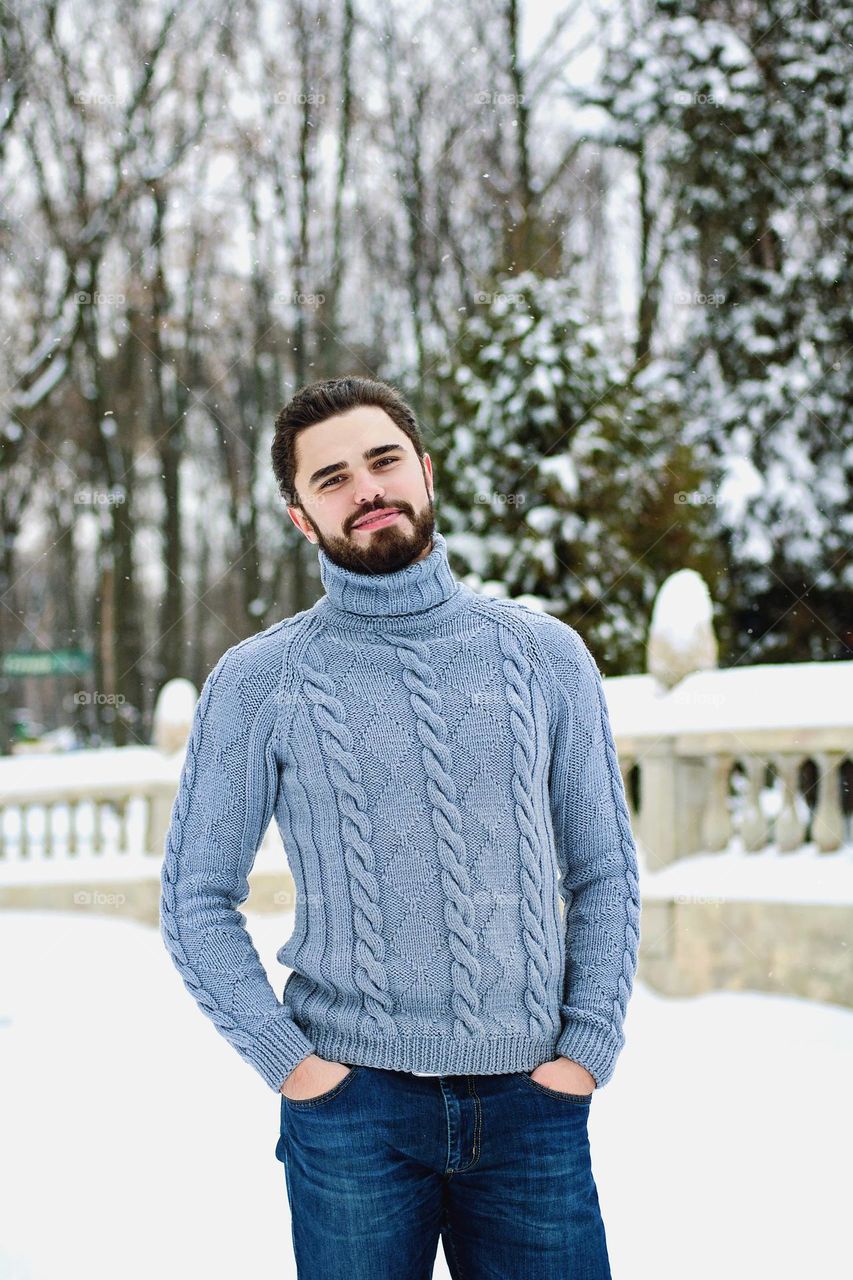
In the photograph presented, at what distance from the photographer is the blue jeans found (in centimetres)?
152

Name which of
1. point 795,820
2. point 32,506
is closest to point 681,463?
point 795,820

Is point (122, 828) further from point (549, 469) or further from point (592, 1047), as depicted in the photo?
point (592, 1047)

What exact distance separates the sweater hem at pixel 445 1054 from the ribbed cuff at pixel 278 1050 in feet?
0.16

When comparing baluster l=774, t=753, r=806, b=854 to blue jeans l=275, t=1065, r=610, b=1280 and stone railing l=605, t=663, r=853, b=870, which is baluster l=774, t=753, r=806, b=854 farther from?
blue jeans l=275, t=1065, r=610, b=1280

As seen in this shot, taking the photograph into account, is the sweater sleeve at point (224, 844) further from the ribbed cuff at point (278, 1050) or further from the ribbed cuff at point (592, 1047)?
the ribbed cuff at point (592, 1047)

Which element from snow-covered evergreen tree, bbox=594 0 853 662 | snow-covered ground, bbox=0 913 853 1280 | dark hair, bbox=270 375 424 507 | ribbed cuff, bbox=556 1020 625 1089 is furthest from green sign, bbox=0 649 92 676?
ribbed cuff, bbox=556 1020 625 1089

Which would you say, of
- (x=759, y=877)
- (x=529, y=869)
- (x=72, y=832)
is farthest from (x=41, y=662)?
(x=529, y=869)

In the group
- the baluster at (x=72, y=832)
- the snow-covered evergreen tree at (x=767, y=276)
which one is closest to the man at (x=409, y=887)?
the baluster at (x=72, y=832)

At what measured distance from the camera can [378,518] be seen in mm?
1675

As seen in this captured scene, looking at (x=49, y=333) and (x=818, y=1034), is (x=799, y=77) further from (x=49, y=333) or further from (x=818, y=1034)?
(x=818, y=1034)

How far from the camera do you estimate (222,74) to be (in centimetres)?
1134

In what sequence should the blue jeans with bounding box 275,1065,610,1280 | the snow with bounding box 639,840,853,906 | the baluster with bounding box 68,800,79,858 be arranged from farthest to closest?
the baluster with bounding box 68,800,79,858 → the snow with bounding box 639,840,853,906 → the blue jeans with bounding box 275,1065,610,1280

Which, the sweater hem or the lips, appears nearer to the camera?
the sweater hem

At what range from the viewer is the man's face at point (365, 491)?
1674 mm
